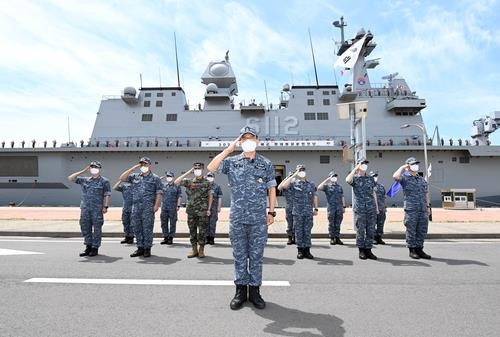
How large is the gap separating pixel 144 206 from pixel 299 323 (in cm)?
440

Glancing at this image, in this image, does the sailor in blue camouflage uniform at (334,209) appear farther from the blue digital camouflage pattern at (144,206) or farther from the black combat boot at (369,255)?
the blue digital camouflage pattern at (144,206)

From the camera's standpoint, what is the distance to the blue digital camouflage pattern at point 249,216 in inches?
141

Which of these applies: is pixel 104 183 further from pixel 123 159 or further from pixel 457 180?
pixel 457 180

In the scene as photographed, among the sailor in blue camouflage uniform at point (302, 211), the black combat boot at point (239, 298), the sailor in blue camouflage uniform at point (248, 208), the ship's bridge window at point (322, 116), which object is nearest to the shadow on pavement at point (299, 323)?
the black combat boot at point (239, 298)

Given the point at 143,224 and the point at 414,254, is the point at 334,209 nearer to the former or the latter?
the point at 414,254

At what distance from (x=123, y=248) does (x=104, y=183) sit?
1.59 meters

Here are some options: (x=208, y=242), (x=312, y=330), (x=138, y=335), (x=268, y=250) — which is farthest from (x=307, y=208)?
(x=138, y=335)

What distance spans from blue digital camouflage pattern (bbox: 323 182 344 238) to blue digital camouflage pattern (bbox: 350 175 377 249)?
1.72m

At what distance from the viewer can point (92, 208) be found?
254 inches

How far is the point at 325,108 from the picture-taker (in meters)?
26.4

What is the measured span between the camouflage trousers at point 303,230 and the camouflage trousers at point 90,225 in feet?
12.7

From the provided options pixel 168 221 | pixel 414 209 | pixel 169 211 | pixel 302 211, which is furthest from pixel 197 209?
pixel 414 209

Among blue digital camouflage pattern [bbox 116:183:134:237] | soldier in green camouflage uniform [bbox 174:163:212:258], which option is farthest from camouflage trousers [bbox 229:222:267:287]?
blue digital camouflage pattern [bbox 116:183:134:237]

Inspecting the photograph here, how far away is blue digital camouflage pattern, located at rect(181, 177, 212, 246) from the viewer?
6.33 metres
